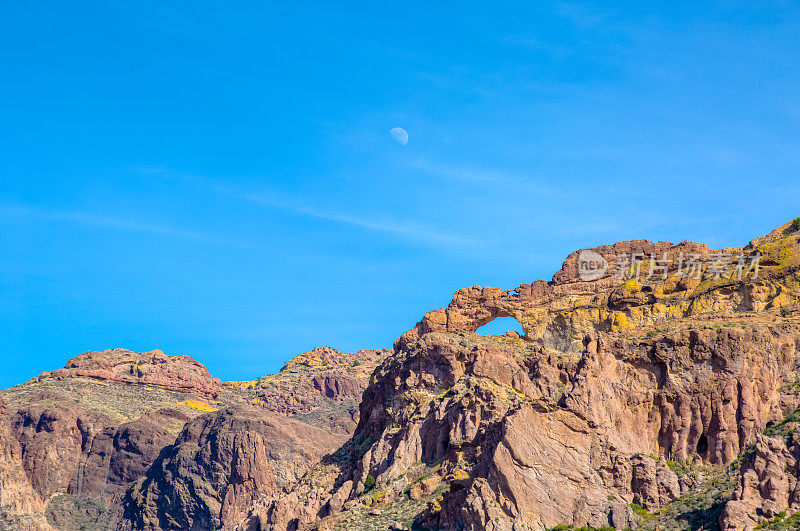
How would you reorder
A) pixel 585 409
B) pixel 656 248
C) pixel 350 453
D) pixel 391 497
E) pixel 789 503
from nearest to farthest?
pixel 789 503 < pixel 585 409 < pixel 391 497 < pixel 350 453 < pixel 656 248

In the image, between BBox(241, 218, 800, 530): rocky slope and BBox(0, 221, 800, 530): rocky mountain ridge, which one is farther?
BBox(241, 218, 800, 530): rocky slope

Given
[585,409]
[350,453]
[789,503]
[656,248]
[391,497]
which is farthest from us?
[656,248]

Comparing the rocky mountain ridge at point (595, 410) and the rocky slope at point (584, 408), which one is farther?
the rocky slope at point (584, 408)

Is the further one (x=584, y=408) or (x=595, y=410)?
(x=595, y=410)

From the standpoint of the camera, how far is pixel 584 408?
10719cm

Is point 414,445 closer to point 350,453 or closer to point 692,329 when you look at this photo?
point 350,453

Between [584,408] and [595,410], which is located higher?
[584,408]

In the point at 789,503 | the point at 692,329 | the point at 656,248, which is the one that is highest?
the point at 656,248

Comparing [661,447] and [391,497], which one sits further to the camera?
[391,497]

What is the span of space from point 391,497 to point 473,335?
88.3 ft

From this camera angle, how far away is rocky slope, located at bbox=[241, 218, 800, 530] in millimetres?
98438

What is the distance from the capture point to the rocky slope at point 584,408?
98438 millimetres

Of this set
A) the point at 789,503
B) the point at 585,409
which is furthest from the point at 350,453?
the point at 789,503

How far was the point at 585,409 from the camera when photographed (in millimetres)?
107125
